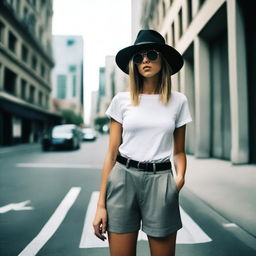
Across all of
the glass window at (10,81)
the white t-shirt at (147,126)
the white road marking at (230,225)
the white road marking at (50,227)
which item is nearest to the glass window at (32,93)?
the glass window at (10,81)

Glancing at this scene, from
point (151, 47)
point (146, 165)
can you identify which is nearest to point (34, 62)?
point (151, 47)

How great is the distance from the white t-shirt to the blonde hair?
4cm

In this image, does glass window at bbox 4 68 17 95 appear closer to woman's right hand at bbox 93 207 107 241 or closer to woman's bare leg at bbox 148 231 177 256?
woman's right hand at bbox 93 207 107 241

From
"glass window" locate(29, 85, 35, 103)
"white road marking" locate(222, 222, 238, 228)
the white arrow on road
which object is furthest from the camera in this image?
"glass window" locate(29, 85, 35, 103)

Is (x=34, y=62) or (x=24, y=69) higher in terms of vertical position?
(x=34, y=62)

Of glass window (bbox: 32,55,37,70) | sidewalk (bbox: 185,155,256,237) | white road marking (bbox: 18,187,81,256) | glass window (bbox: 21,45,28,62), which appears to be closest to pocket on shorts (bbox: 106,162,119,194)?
white road marking (bbox: 18,187,81,256)

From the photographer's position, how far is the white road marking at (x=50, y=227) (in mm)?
3357

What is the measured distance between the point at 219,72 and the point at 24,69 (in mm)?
24423

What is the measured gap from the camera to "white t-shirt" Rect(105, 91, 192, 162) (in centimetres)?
186

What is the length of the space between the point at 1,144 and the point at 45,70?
2031 cm

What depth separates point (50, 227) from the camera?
13.8ft

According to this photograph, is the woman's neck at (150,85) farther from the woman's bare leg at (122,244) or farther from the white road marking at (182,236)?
the white road marking at (182,236)

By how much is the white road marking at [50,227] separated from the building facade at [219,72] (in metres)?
7.26

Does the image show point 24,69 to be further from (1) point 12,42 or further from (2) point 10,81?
(2) point 10,81
